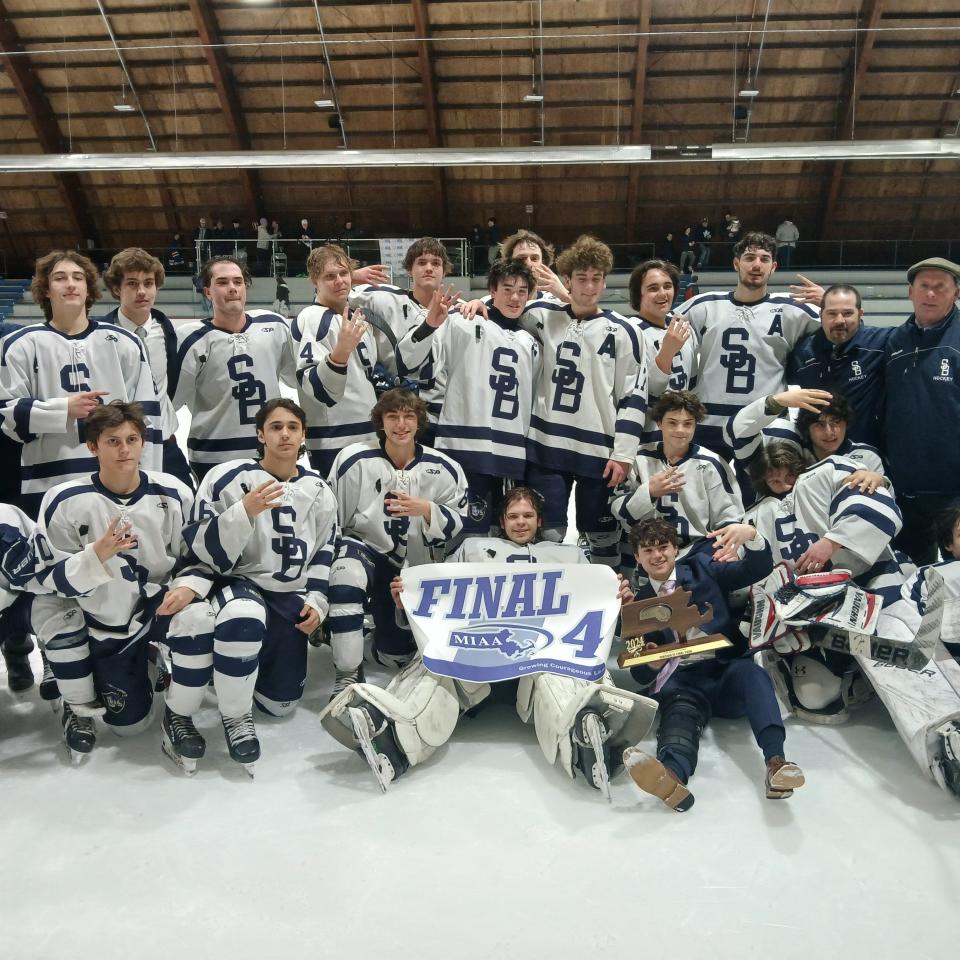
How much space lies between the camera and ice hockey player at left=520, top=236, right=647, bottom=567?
4.95 meters

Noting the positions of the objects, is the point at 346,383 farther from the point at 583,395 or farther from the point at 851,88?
the point at 851,88

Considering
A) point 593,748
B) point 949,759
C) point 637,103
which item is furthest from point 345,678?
point 637,103

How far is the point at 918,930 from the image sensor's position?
9.20 feet

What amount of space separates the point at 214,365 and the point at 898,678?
3.83 meters

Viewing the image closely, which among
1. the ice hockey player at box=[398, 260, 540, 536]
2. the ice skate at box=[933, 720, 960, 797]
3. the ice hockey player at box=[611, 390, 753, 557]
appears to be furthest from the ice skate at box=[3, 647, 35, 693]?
the ice skate at box=[933, 720, 960, 797]

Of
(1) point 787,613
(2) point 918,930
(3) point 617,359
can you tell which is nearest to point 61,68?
(3) point 617,359

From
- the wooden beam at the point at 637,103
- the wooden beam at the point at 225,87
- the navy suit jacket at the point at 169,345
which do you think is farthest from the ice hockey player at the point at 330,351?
the wooden beam at the point at 637,103

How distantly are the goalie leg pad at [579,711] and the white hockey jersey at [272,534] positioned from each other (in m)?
1.15

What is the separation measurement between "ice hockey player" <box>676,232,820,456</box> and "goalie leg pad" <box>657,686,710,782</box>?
1.89 metres

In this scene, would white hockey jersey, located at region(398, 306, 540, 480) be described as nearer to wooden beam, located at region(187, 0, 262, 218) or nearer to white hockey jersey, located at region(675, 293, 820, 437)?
white hockey jersey, located at region(675, 293, 820, 437)

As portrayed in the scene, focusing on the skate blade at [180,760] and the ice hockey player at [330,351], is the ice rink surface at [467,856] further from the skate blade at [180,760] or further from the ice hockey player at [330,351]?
the ice hockey player at [330,351]

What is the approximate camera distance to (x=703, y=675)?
405 centimetres

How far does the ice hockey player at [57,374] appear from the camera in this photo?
4.44 metres

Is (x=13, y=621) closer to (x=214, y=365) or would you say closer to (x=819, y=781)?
(x=214, y=365)
